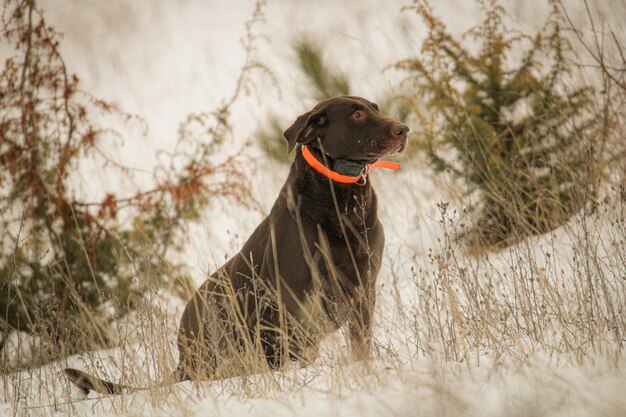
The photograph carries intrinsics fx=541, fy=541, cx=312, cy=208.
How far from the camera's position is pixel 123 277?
16.7ft

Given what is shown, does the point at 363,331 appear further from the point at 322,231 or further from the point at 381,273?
the point at 381,273

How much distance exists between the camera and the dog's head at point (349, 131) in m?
3.07

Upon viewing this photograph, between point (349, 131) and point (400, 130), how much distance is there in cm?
31

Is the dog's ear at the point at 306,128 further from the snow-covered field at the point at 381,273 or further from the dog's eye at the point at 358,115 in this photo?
the snow-covered field at the point at 381,273

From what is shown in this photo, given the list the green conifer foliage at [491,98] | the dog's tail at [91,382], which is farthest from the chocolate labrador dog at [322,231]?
the green conifer foliage at [491,98]

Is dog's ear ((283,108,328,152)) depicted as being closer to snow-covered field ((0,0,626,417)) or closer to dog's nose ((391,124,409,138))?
dog's nose ((391,124,409,138))

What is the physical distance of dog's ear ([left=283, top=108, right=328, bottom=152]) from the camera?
309 centimetres

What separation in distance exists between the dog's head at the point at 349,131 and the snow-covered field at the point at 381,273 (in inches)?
19.5

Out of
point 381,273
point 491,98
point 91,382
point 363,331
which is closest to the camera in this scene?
point 363,331

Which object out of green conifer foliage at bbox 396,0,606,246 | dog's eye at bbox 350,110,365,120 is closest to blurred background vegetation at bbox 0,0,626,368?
green conifer foliage at bbox 396,0,606,246

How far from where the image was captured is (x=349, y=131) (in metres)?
3.16

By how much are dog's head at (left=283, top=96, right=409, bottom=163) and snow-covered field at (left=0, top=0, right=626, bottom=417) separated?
1.62 ft

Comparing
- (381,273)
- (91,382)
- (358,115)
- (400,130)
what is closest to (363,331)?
(400,130)

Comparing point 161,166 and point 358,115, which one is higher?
point 161,166
